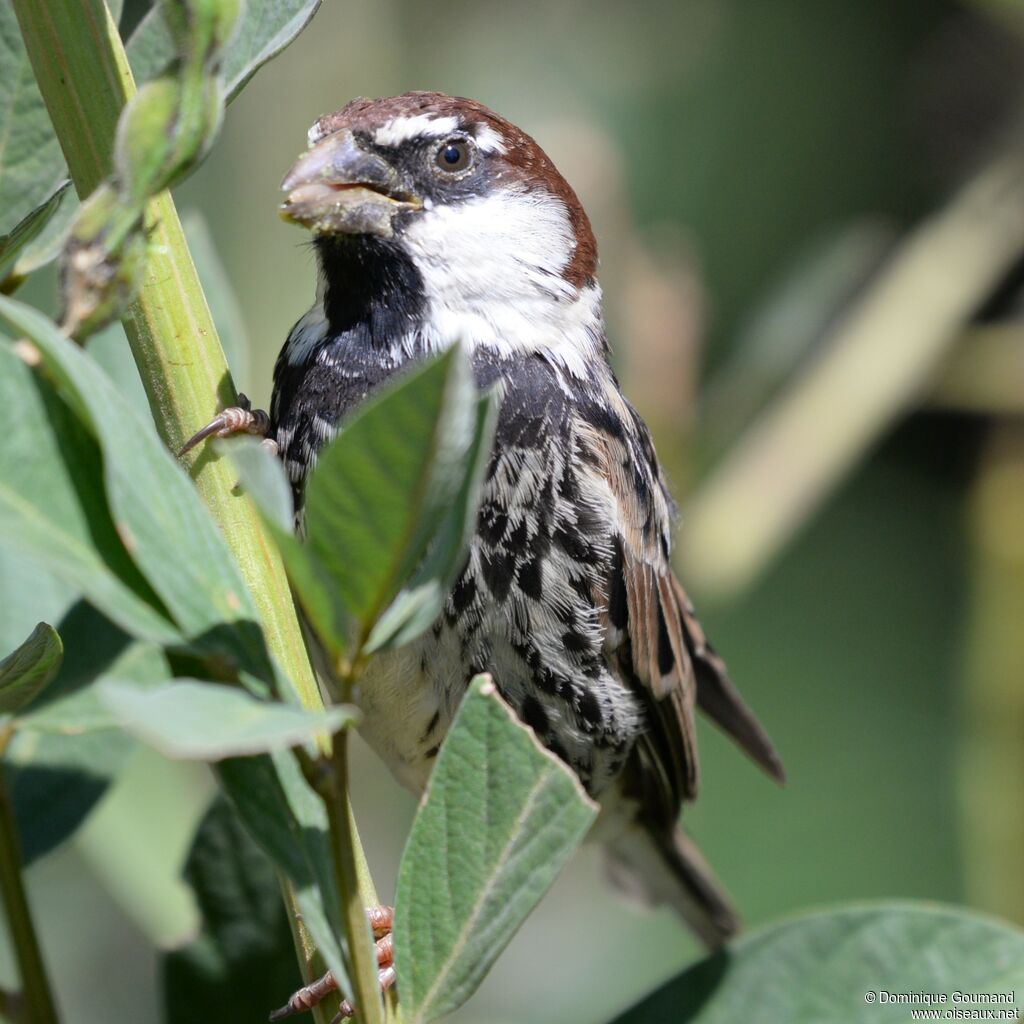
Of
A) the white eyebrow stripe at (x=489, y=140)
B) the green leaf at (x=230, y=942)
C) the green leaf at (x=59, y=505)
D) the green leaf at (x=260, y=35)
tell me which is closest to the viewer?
the green leaf at (x=59, y=505)

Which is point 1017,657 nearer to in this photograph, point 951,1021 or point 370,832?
point 370,832

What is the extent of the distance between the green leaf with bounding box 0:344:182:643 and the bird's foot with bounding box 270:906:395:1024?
0.31m

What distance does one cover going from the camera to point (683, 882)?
113 inches

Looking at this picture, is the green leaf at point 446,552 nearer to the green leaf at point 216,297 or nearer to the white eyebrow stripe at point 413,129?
the green leaf at point 216,297

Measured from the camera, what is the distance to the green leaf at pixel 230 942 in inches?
60.2

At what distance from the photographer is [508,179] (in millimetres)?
2105

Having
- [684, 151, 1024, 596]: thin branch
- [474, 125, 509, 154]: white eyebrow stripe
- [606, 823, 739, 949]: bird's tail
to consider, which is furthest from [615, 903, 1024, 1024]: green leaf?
[684, 151, 1024, 596]: thin branch

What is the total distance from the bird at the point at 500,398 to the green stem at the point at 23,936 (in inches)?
28.9

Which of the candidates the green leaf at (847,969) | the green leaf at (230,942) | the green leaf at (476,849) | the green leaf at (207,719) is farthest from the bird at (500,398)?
the green leaf at (207,719)

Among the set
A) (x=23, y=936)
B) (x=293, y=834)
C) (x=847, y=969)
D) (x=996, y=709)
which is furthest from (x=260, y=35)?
(x=996, y=709)

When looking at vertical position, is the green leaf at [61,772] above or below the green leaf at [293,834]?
below

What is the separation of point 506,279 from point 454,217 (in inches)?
5.2

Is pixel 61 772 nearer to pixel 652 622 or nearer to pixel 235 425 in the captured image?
pixel 235 425

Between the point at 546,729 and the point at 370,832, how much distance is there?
127cm
